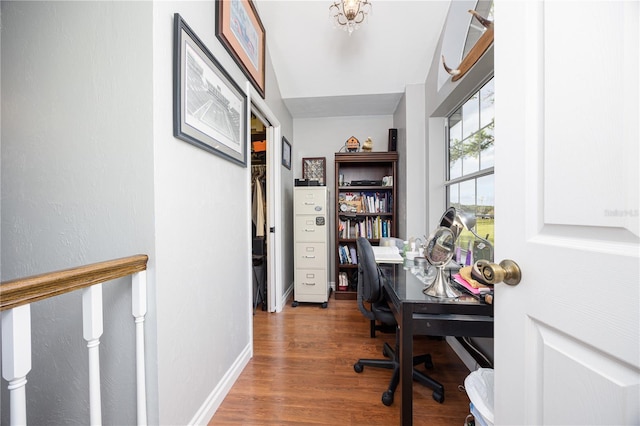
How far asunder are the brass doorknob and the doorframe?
2176 millimetres

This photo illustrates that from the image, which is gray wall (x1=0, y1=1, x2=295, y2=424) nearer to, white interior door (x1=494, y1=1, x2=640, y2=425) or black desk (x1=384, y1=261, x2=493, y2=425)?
black desk (x1=384, y1=261, x2=493, y2=425)

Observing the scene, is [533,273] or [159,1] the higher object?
[159,1]

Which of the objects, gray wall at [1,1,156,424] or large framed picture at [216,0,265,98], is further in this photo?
large framed picture at [216,0,265,98]

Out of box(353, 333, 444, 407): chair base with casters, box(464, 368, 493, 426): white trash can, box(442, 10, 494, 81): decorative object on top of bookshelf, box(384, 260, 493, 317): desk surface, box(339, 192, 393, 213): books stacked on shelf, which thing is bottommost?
box(353, 333, 444, 407): chair base with casters

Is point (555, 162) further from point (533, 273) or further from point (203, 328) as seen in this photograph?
point (203, 328)

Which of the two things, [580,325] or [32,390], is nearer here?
[580,325]

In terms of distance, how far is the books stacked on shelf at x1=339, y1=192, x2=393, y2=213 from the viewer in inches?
123

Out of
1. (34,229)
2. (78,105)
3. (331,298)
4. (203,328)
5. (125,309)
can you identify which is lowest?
(331,298)

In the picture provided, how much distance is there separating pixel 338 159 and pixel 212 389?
98.2 inches

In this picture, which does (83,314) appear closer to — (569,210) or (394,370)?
(569,210)

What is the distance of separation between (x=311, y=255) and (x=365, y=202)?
100cm

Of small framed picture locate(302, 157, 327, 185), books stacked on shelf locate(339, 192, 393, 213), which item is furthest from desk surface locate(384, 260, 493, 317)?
small framed picture locate(302, 157, 327, 185)

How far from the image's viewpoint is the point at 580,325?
0.45m

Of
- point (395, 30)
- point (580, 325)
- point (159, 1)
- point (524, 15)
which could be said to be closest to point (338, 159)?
point (395, 30)
